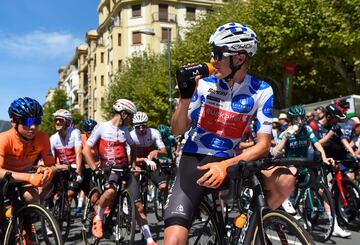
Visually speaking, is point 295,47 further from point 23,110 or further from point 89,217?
point 23,110

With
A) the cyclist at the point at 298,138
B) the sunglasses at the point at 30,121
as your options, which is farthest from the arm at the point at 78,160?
the sunglasses at the point at 30,121

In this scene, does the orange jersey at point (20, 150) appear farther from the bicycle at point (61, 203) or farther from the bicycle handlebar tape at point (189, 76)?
the bicycle at point (61, 203)

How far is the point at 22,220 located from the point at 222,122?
86.0 inches

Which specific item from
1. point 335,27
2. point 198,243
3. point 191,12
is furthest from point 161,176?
point 191,12

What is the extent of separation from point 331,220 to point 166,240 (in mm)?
4111

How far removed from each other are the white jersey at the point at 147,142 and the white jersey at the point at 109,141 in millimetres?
2008

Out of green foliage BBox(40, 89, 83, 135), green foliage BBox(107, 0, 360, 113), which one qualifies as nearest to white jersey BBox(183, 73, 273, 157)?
green foliage BBox(107, 0, 360, 113)

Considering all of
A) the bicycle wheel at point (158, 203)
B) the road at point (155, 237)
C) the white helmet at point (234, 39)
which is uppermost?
the white helmet at point (234, 39)

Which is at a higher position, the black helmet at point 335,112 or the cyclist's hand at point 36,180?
the black helmet at point 335,112

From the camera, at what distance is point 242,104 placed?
3.21 m

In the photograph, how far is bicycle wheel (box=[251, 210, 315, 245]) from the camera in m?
2.82

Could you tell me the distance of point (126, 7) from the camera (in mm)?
56438

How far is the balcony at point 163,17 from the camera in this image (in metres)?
54.1

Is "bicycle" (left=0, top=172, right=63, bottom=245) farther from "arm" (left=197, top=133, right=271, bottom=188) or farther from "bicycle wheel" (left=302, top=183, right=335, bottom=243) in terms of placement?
"bicycle wheel" (left=302, top=183, right=335, bottom=243)
